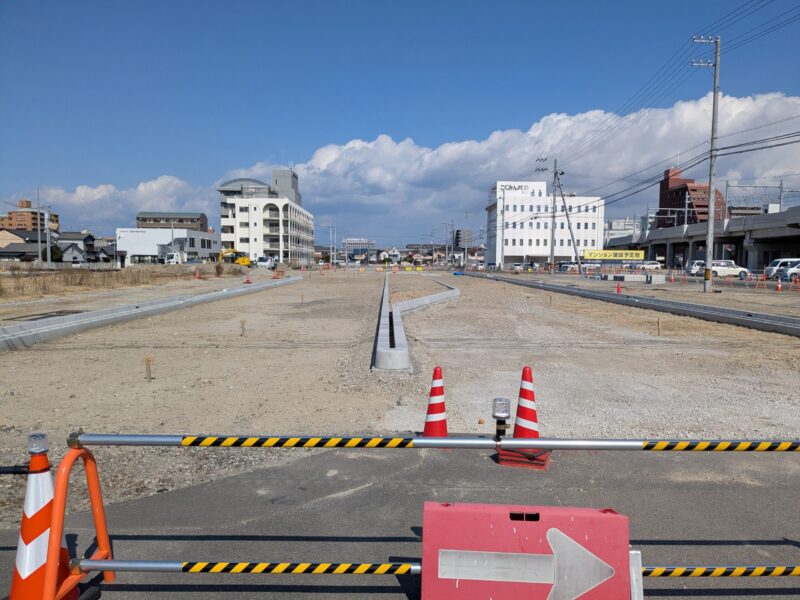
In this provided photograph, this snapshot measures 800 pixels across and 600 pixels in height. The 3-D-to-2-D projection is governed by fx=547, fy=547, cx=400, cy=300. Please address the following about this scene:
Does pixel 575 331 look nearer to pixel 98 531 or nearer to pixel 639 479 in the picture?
pixel 639 479

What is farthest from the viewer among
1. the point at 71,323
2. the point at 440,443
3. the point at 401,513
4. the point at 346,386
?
the point at 71,323

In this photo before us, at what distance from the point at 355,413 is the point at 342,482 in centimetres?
248

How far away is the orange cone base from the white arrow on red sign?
92.6 inches

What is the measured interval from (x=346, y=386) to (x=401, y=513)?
16.1 feet

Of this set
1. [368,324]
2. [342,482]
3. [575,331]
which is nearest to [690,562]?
[342,482]

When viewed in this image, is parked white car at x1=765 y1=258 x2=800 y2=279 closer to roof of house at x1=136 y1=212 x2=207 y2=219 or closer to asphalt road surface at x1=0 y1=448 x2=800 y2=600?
asphalt road surface at x1=0 y1=448 x2=800 y2=600

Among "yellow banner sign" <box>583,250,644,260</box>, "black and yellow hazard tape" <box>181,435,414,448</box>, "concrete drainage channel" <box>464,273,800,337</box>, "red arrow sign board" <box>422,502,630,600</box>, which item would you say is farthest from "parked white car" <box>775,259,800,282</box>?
"black and yellow hazard tape" <box>181,435,414,448</box>

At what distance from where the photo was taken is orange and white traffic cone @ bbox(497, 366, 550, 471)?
5441 millimetres

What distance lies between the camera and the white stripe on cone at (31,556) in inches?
116

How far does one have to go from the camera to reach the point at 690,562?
3750mm

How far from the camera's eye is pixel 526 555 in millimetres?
3021

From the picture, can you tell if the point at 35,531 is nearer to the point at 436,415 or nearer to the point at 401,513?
the point at 401,513

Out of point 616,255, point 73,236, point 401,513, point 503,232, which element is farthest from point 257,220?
point 401,513

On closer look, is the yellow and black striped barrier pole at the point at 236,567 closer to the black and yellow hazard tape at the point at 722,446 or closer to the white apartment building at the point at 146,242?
the black and yellow hazard tape at the point at 722,446
